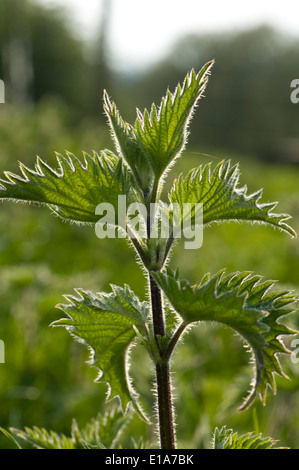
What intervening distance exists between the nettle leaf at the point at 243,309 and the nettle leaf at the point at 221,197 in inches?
3.3

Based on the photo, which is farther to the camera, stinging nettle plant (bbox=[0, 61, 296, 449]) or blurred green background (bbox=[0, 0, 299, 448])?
blurred green background (bbox=[0, 0, 299, 448])

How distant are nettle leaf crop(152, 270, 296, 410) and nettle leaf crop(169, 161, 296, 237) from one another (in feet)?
0.27

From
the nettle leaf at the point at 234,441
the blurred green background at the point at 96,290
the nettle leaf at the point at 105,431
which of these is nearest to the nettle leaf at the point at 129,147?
the blurred green background at the point at 96,290

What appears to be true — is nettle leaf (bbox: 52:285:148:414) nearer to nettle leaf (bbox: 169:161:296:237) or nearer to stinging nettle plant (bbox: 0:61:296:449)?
stinging nettle plant (bbox: 0:61:296:449)

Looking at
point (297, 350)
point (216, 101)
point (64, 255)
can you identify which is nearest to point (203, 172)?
point (297, 350)

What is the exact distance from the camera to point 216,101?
27016 mm

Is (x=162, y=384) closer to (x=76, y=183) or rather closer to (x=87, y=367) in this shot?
(x=76, y=183)

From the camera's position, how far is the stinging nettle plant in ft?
2.30

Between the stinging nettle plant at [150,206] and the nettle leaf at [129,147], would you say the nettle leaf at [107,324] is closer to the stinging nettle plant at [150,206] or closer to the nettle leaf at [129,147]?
the stinging nettle plant at [150,206]

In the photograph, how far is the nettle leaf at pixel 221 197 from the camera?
0.72 m

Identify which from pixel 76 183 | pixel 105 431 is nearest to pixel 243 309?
pixel 76 183

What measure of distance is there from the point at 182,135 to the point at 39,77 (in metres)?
19.9

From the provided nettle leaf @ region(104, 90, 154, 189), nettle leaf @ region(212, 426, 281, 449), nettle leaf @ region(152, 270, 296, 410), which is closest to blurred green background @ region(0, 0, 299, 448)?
nettle leaf @ region(104, 90, 154, 189)

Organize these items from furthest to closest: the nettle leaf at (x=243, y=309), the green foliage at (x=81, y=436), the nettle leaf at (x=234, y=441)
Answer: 1. the green foliage at (x=81, y=436)
2. the nettle leaf at (x=234, y=441)
3. the nettle leaf at (x=243, y=309)
